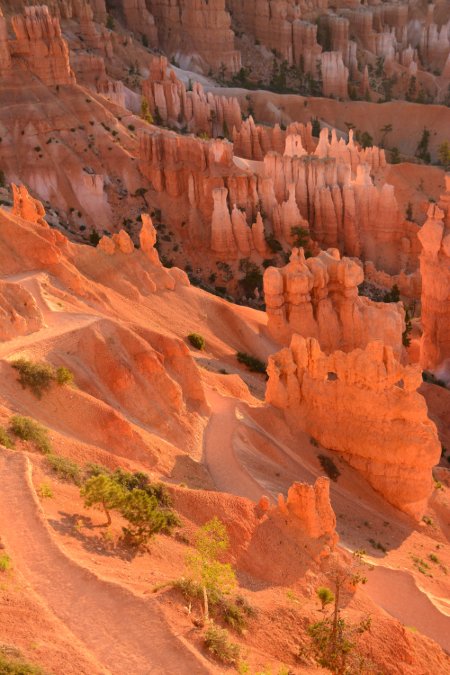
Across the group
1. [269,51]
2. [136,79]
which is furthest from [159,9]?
[136,79]

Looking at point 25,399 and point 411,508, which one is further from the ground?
point 25,399

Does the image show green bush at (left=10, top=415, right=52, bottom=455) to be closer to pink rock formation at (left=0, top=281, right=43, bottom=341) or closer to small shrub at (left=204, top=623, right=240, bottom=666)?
pink rock formation at (left=0, top=281, right=43, bottom=341)

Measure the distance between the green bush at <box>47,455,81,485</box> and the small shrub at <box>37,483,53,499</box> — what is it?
808mm

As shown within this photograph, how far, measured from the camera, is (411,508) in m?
22.3

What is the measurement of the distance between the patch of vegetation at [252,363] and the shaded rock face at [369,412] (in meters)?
6.98

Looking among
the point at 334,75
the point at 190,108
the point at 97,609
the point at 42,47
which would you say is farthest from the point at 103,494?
the point at 334,75

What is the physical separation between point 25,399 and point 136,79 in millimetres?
57714

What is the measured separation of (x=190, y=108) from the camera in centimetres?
6612

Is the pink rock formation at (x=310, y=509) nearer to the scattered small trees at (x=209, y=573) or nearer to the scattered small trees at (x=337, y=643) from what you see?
the scattered small trees at (x=337, y=643)

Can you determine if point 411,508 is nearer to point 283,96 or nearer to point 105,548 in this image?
point 105,548

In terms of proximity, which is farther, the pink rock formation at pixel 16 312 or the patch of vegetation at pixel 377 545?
the pink rock formation at pixel 16 312

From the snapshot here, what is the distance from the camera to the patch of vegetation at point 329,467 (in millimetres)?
22422

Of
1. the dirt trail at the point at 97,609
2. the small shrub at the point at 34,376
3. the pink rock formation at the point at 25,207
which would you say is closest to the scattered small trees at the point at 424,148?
the pink rock formation at the point at 25,207

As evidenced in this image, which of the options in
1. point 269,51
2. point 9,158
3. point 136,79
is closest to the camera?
point 9,158
